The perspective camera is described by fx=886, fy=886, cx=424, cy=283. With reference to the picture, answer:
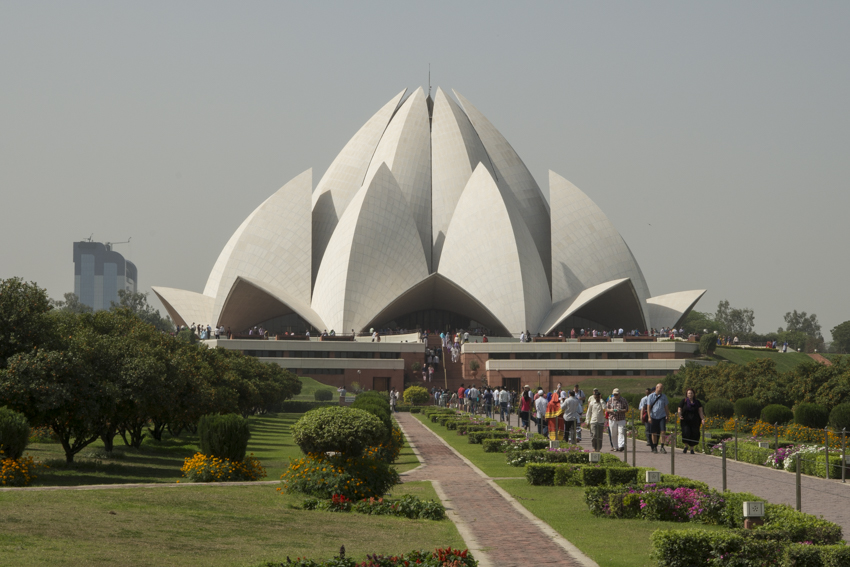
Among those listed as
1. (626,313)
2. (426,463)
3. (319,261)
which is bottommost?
(426,463)

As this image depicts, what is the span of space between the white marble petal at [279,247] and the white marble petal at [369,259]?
2.19 m

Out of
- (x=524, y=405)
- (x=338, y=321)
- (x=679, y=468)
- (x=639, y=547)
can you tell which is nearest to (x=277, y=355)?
(x=338, y=321)

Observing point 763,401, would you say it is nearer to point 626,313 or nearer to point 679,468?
point 679,468

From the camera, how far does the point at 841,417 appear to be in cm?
1866

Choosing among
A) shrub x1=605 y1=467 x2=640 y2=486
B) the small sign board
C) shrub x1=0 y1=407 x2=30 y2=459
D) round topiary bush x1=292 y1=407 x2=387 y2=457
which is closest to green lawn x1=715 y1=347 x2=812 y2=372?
shrub x1=605 y1=467 x2=640 y2=486

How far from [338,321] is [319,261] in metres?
7.98

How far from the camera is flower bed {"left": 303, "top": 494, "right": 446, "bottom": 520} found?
8.54 m

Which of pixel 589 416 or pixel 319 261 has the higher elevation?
pixel 319 261

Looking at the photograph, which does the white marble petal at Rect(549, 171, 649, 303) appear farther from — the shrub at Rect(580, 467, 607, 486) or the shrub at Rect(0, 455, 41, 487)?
the shrub at Rect(0, 455, 41, 487)

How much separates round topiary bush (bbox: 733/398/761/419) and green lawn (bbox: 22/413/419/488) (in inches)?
425

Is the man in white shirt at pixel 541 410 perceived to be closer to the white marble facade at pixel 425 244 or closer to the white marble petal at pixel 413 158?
the white marble facade at pixel 425 244

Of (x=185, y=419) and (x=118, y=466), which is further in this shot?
(x=185, y=419)

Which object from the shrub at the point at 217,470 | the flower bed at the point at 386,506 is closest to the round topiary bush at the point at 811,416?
the shrub at the point at 217,470

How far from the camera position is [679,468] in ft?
41.8
